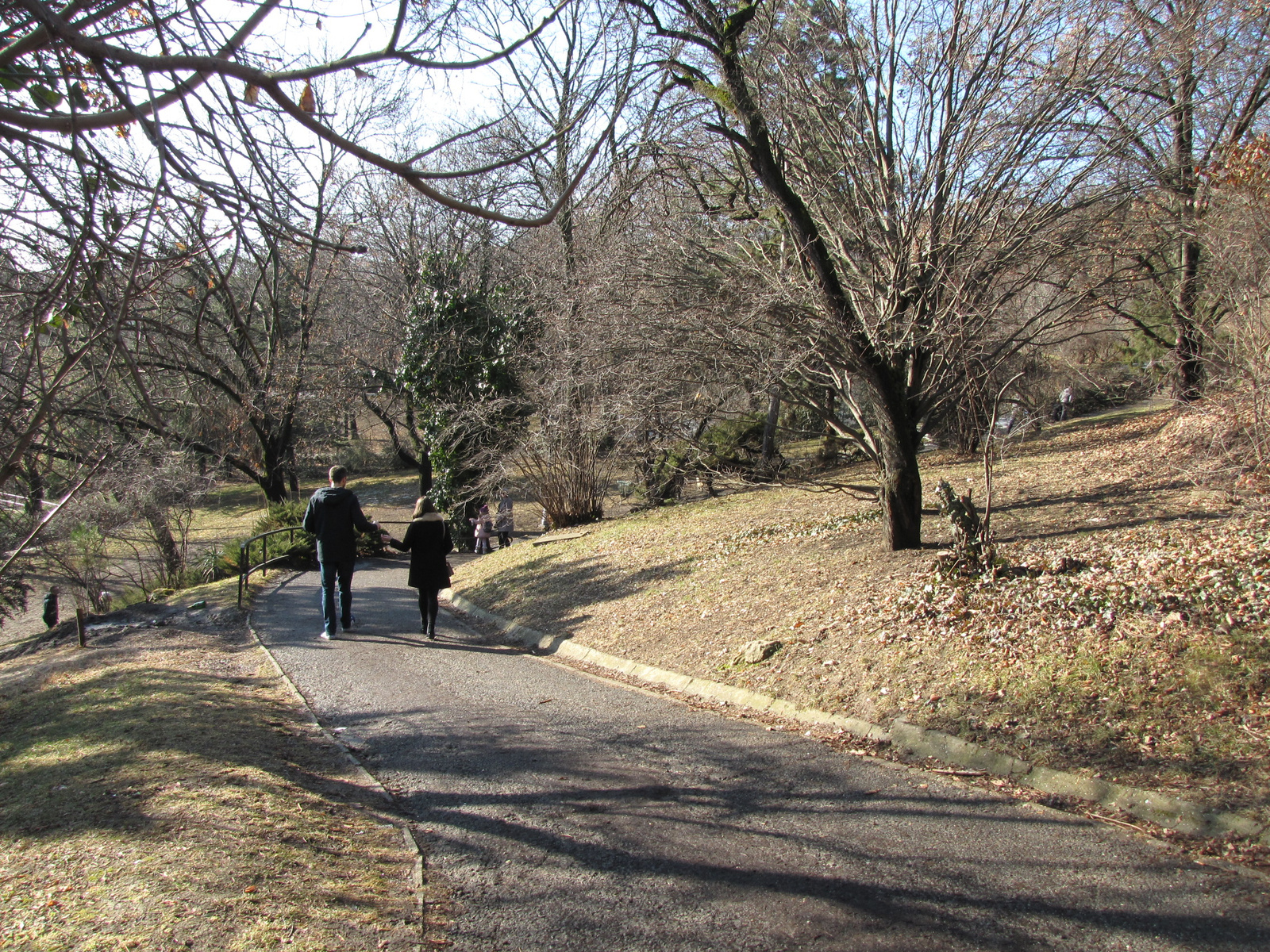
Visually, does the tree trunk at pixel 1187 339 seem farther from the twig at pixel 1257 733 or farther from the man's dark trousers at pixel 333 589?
the man's dark trousers at pixel 333 589

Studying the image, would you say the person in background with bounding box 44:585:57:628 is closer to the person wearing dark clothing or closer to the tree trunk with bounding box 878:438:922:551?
the person wearing dark clothing

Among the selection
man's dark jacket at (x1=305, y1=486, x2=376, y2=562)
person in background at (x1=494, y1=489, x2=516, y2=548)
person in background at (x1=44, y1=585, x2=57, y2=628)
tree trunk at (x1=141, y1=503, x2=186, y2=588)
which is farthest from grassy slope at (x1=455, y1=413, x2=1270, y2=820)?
person in background at (x1=44, y1=585, x2=57, y2=628)

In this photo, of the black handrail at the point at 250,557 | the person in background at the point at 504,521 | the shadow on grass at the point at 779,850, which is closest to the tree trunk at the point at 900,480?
the shadow on grass at the point at 779,850

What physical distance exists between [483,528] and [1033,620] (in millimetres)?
16215

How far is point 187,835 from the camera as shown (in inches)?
174

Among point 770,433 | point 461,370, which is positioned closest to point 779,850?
point 770,433

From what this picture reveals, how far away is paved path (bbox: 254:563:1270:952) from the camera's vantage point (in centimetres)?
366

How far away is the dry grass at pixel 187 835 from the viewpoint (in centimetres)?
357

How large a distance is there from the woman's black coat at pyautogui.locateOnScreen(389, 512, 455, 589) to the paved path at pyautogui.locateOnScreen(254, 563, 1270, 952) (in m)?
4.02

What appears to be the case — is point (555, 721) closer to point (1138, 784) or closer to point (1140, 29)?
point (1138, 784)

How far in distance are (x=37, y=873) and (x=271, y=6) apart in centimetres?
402

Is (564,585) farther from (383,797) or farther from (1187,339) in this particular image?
(1187,339)

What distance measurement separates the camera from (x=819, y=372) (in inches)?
395

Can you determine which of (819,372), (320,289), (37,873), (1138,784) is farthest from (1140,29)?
(320,289)
